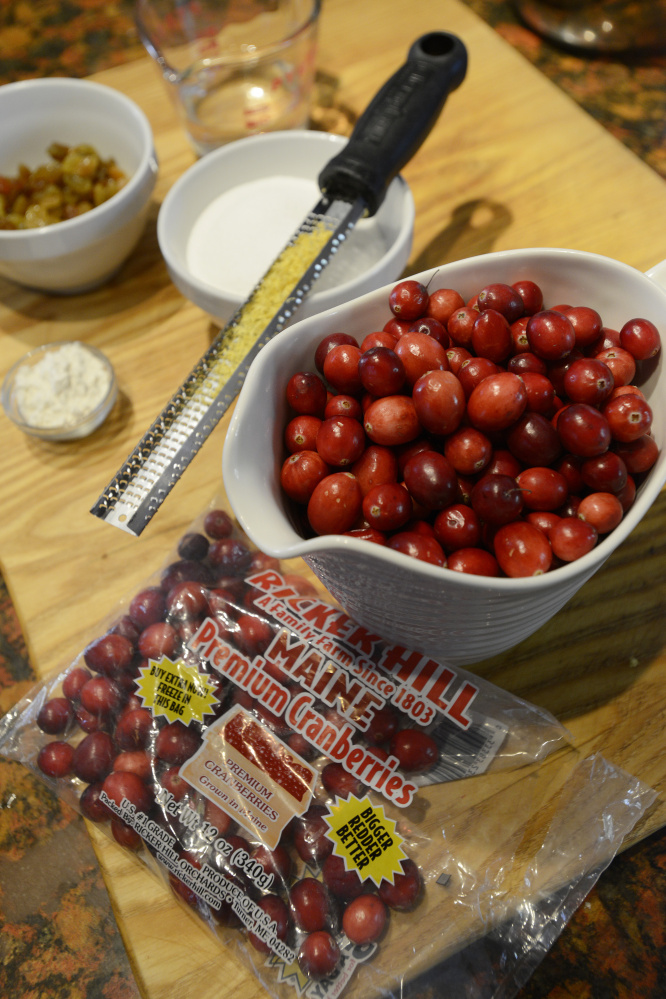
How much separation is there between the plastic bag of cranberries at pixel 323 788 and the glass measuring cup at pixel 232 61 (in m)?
0.77

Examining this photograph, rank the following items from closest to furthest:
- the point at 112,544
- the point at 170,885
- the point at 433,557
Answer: the point at 433,557 → the point at 170,885 → the point at 112,544

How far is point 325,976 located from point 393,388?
1.48ft

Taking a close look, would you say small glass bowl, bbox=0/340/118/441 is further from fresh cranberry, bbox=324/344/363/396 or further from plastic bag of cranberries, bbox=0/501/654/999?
fresh cranberry, bbox=324/344/363/396

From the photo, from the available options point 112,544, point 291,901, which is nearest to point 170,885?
point 291,901

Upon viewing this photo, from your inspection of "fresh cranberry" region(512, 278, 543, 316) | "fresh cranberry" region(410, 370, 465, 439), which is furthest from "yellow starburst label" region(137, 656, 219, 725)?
"fresh cranberry" region(512, 278, 543, 316)

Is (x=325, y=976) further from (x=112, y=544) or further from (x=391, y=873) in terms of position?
(x=112, y=544)

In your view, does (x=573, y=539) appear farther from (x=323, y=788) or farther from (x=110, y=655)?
(x=110, y=655)

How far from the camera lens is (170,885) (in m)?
0.57

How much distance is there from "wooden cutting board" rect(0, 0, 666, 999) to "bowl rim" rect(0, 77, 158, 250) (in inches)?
5.1

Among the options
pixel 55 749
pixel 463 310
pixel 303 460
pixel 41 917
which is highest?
pixel 463 310

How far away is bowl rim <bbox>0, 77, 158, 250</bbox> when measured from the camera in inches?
32.4

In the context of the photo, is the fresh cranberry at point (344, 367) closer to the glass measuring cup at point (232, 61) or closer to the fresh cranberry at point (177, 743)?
the fresh cranberry at point (177, 743)

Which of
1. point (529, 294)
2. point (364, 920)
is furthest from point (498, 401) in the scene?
point (364, 920)

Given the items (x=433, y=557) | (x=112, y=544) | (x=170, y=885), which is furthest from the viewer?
(x=112, y=544)
